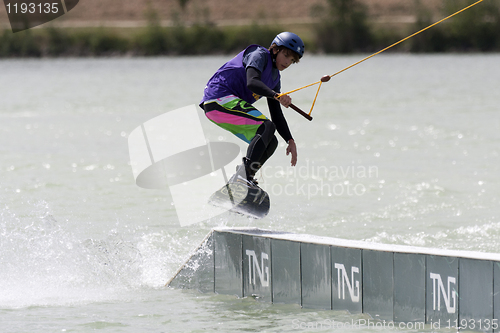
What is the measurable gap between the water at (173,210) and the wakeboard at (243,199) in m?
0.16

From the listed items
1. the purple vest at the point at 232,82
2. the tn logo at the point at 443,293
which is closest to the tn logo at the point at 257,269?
the purple vest at the point at 232,82

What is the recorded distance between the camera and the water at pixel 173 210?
252 inches

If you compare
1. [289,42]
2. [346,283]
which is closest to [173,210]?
[289,42]

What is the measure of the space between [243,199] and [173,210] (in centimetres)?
472

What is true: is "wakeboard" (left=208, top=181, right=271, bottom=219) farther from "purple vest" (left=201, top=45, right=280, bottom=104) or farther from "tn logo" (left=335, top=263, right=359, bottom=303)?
"tn logo" (left=335, top=263, right=359, bottom=303)

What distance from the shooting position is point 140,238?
9180mm

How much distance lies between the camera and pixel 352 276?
581 cm

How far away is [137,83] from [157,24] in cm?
4583

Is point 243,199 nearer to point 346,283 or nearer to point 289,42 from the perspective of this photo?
point 346,283

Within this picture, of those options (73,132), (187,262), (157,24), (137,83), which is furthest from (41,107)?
(157,24)

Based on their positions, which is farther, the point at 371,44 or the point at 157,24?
the point at 157,24

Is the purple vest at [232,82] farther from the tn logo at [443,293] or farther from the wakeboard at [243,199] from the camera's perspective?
the tn logo at [443,293]

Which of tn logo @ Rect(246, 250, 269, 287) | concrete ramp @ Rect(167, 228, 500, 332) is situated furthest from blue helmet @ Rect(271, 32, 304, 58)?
tn logo @ Rect(246, 250, 269, 287)

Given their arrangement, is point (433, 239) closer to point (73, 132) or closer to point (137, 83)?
point (73, 132)
